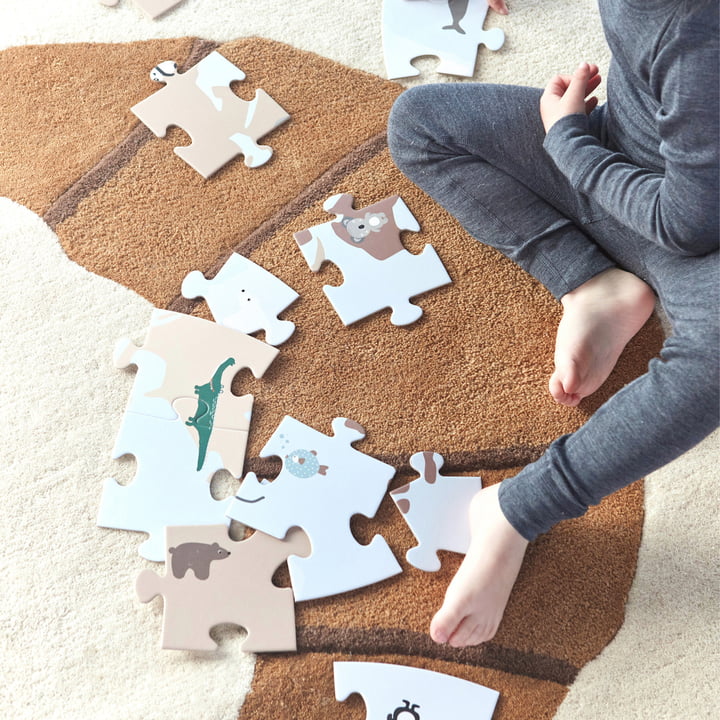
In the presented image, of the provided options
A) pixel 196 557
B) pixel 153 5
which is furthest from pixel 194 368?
pixel 153 5

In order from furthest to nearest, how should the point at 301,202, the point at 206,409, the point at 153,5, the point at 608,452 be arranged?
the point at 153,5
the point at 301,202
the point at 206,409
the point at 608,452

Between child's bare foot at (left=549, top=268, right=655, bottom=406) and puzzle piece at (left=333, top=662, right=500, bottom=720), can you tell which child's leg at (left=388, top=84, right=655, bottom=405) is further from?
puzzle piece at (left=333, top=662, right=500, bottom=720)

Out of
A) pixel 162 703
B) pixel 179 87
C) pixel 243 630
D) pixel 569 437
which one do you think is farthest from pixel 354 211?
pixel 162 703

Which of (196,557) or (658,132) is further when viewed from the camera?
(196,557)

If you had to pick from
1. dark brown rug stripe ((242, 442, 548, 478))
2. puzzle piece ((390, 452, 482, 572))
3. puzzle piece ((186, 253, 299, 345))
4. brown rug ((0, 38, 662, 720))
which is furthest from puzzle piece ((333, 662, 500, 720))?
puzzle piece ((186, 253, 299, 345))

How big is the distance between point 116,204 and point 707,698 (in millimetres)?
1164

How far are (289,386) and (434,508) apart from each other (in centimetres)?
29

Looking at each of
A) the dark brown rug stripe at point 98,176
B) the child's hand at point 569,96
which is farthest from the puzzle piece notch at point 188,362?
the child's hand at point 569,96

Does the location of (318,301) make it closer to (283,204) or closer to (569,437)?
(283,204)

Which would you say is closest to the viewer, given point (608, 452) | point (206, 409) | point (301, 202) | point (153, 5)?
point (608, 452)

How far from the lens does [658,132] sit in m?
0.97

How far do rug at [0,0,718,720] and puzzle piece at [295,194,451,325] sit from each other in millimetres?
22

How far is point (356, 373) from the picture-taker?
47.4 inches

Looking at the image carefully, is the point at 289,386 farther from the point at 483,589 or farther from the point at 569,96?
the point at 569,96
